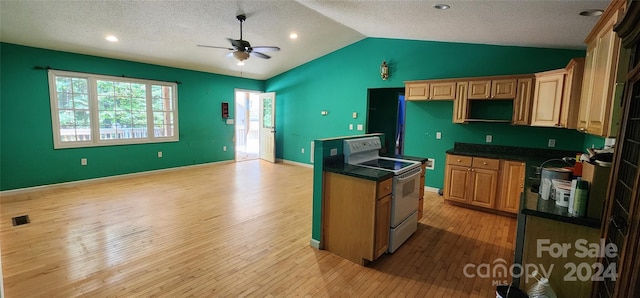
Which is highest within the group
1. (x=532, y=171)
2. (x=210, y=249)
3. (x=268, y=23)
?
(x=268, y=23)

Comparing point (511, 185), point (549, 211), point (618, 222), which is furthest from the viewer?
point (511, 185)

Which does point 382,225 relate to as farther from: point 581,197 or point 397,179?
point 581,197

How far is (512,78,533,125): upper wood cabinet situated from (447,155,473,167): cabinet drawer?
2.74ft

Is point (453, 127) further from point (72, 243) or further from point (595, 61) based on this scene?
point (72, 243)

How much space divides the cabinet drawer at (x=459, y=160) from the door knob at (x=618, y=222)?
290 centimetres

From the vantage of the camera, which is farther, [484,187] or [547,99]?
→ [484,187]

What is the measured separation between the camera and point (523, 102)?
396 cm

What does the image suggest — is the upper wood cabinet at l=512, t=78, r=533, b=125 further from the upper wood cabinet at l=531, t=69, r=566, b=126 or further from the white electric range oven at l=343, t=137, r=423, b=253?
the white electric range oven at l=343, t=137, r=423, b=253

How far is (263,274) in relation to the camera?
2496mm

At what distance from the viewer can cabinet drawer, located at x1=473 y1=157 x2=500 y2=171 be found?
397 cm

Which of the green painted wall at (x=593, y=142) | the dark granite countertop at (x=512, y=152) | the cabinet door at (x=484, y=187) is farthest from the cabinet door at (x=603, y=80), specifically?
the cabinet door at (x=484, y=187)

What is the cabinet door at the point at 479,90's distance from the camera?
4.19m

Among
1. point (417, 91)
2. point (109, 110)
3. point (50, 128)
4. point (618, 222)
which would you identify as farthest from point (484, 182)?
point (50, 128)

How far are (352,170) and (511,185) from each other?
260 centimetres
